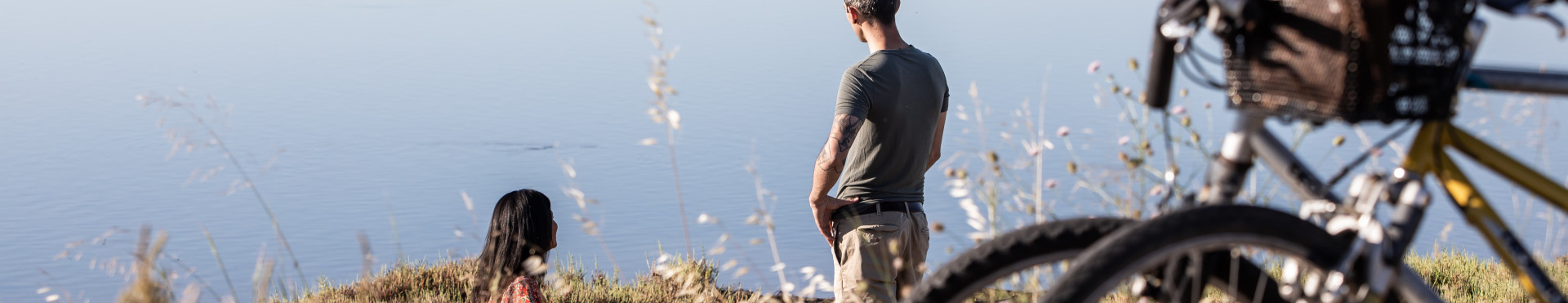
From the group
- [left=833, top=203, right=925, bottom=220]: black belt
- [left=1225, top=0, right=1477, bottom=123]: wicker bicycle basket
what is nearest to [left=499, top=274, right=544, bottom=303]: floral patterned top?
[left=833, top=203, right=925, bottom=220]: black belt

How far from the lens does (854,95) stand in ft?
12.6

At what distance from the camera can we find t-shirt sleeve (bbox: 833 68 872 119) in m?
3.81

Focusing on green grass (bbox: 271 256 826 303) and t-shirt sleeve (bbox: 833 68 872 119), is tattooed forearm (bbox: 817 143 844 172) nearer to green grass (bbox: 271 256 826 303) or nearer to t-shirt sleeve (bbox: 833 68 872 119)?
t-shirt sleeve (bbox: 833 68 872 119)

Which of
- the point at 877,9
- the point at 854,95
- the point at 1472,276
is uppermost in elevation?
the point at 877,9

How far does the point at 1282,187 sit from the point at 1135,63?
2.11 feet

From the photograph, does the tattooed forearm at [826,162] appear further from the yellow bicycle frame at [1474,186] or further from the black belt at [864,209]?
the yellow bicycle frame at [1474,186]

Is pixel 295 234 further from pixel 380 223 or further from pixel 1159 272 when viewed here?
pixel 1159 272

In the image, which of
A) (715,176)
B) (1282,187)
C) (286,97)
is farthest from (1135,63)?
(286,97)

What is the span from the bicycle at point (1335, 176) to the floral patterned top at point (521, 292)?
230 centimetres

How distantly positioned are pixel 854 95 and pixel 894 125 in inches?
11.2

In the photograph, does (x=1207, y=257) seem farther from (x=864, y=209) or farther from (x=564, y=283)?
(x=564, y=283)

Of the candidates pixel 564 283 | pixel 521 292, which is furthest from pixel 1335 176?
pixel 564 283

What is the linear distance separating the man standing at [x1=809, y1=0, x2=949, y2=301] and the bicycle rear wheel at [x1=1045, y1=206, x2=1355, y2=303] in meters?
2.18

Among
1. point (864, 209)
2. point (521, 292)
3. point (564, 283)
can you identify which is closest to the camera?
point (521, 292)
